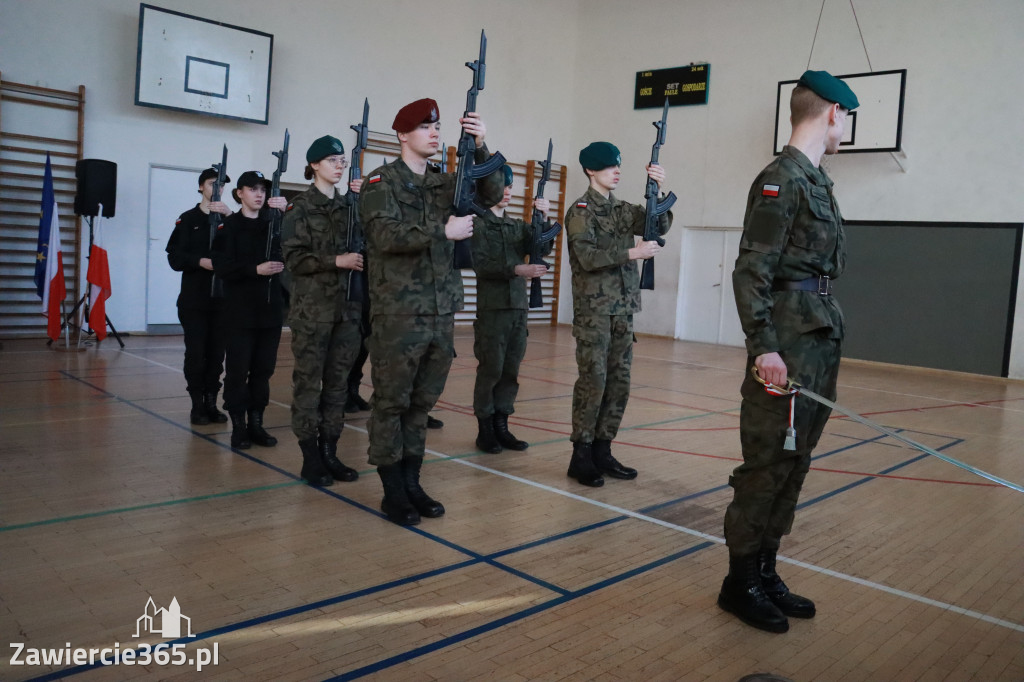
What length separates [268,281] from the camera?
15.1ft

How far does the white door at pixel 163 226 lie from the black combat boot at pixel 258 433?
5631mm

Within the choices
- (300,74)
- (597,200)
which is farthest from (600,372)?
(300,74)

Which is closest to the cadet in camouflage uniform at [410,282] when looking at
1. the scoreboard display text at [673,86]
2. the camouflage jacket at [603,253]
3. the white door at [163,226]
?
the camouflage jacket at [603,253]

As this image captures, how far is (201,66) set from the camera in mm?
9586

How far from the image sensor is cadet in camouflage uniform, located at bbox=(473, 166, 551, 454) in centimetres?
490

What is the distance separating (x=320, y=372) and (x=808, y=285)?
2442 mm

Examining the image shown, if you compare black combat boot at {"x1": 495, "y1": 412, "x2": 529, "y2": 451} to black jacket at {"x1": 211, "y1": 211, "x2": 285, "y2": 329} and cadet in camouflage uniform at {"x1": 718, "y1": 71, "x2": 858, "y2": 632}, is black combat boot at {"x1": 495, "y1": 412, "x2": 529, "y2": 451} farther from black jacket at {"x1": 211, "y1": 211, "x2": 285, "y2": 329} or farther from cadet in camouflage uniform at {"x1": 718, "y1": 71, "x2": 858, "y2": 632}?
cadet in camouflage uniform at {"x1": 718, "y1": 71, "x2": 858, "y2": 632}

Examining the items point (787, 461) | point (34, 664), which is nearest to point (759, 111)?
point (787, 461)

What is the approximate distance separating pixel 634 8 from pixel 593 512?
11.6 m

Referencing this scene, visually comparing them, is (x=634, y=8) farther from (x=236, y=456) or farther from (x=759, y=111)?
(x=236, y=456)

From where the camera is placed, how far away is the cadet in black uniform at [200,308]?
5.15m

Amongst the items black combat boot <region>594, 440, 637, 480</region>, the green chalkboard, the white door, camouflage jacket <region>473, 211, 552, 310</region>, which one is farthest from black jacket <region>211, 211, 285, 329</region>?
the green chalkboard

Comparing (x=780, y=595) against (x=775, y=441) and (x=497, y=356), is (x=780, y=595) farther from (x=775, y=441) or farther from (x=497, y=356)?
(x=497, y=356)

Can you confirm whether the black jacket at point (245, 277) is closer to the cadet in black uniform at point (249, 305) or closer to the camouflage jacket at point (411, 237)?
the cadet in black uniform at point (249, 305)
